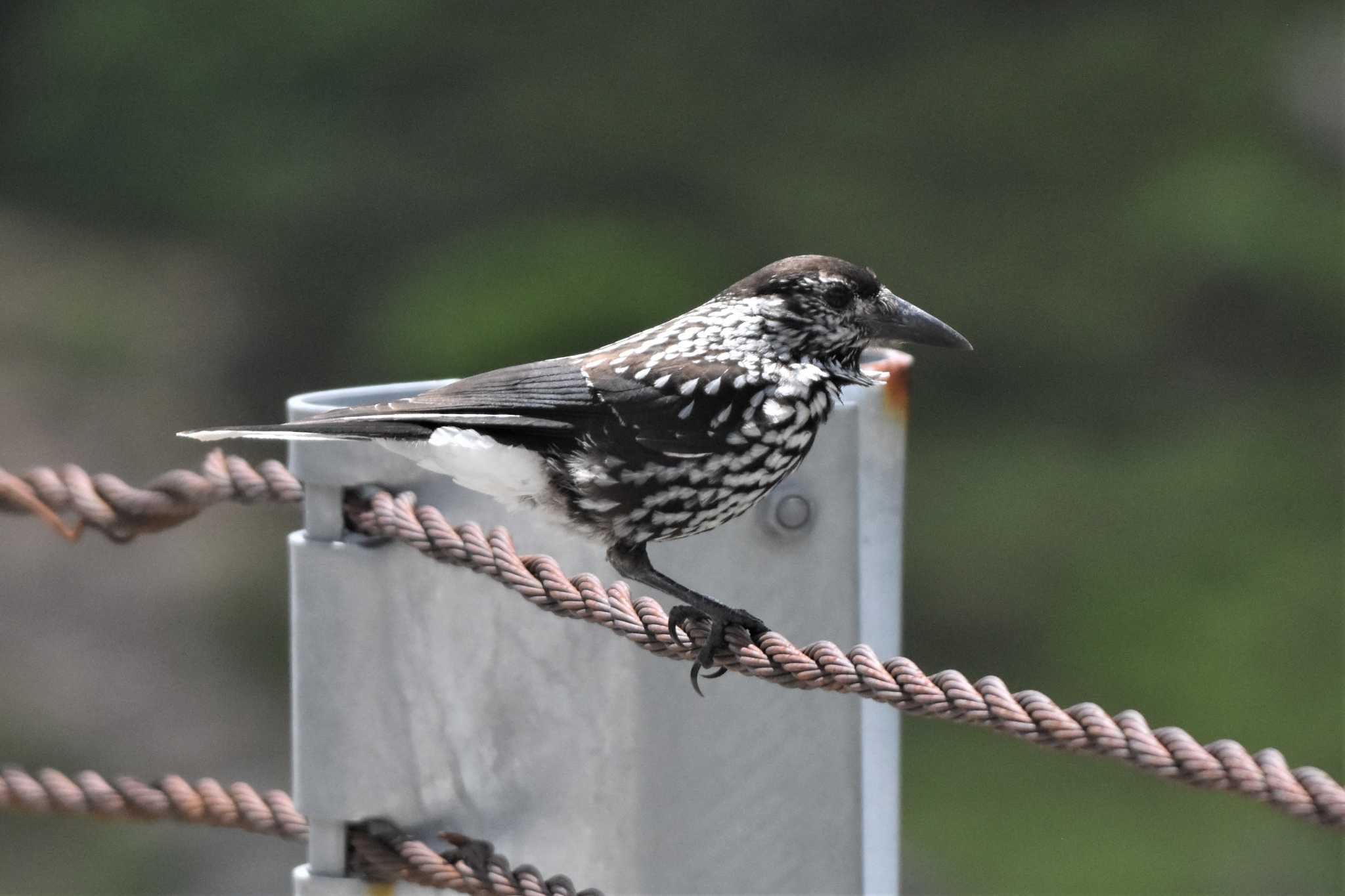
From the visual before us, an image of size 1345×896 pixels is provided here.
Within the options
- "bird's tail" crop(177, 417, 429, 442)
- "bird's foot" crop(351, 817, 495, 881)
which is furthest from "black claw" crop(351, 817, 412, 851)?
"bird's tail" crop(177, 417, 429, 442)

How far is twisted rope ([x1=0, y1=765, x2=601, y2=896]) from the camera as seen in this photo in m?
1.85

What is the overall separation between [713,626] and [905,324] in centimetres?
48

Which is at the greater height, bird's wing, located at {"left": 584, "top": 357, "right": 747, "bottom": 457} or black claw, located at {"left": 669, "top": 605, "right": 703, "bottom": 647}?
Result: bird's wing, located at {"left": 584, "top": 357, "right": 747, "bottom": 457}

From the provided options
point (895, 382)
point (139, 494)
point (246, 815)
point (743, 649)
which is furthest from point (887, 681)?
point (139, 494)

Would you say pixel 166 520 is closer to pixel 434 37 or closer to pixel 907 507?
pixel 907 507

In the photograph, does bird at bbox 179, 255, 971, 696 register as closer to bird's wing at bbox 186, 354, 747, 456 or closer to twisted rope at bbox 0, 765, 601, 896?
bird's wing at bbox 186, 354, 747, 456

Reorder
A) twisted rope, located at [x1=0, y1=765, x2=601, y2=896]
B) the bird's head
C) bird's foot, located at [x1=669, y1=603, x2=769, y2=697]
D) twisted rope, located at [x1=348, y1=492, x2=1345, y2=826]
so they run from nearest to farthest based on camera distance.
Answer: twisted rope, located at [x1=348, y1=492, x2=1345, y2=826] → bird's foot, located at [x1=669, y1=603, x2=769, y2=697] → twisted rope, located at [x1=0, y1=765, x2=601, y2=896] → the bird's head

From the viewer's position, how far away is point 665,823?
1.93 metres

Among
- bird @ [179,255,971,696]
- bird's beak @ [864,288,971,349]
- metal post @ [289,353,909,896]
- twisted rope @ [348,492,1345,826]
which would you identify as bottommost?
metal post @ [289,353,909,896]

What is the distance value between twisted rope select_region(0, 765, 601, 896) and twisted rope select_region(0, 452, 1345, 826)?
1.16ft

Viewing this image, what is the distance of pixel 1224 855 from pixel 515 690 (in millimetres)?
5421

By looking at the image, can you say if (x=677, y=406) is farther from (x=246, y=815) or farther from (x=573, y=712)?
(x=246, y=815)

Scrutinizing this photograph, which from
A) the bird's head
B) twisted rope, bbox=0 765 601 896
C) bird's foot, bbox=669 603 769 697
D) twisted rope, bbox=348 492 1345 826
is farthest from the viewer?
the bird's head

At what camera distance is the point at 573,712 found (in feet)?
6.29
